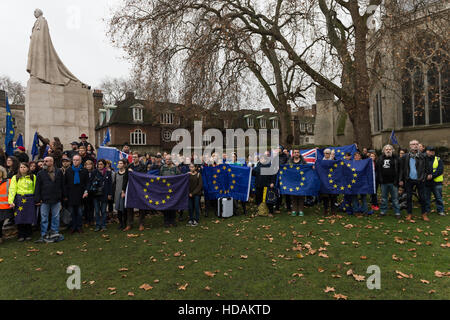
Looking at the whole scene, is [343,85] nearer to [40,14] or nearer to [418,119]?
[418,119]

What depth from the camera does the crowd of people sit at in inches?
298

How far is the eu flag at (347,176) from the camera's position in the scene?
9242 mm

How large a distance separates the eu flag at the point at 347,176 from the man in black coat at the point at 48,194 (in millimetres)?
7752

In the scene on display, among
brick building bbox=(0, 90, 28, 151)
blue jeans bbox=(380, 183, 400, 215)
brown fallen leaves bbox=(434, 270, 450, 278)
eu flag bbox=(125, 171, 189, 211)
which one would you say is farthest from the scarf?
brick building bbox=(0, 90, 28, 151)

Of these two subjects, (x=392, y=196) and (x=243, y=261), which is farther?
(x=392, y=196)

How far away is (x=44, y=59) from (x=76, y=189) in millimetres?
6710

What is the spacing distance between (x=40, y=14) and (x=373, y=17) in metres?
15.1

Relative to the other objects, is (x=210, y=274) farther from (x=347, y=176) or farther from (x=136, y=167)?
(x=347, y=176)

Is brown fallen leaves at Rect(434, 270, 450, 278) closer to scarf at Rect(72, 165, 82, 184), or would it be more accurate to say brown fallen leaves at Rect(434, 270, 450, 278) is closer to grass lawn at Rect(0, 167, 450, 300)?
grass lawn at Rect(0, 167, 450, 300)

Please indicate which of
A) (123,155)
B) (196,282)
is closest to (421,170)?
(196,282)

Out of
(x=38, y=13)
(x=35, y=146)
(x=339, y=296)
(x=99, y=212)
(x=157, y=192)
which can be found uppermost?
(x=38, y=13)

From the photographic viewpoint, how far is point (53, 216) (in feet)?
25.3

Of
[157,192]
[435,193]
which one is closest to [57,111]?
[157,192]

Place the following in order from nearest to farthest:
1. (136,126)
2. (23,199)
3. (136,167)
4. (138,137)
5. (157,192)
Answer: (23,199)
(157,192)
(136,167)
(136,126)
(138,137)
